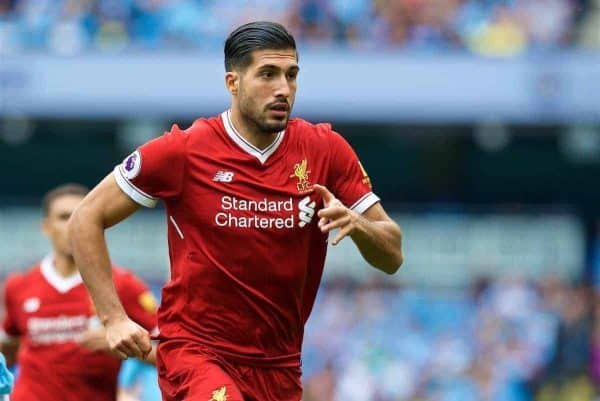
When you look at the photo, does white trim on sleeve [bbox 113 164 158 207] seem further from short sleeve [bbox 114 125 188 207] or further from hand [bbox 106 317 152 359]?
hand [bbox 106 317 152 359]

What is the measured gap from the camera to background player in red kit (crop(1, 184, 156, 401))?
8.15 meters

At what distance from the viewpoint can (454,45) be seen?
17.0 metres

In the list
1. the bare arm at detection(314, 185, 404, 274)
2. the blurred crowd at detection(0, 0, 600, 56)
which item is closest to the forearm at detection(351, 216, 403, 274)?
the bare arm at detection(314, 185, 404, 274)

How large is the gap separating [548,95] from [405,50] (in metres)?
1.58

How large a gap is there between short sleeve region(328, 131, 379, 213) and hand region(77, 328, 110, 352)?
6.27ft

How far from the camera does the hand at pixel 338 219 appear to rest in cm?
599

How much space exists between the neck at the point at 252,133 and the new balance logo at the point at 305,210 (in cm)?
29

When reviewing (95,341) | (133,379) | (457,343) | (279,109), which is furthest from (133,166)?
(457,343)

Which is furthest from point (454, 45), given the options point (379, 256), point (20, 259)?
point (379, 256)

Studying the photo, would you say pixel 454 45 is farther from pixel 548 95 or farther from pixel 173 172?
pixel 173 172

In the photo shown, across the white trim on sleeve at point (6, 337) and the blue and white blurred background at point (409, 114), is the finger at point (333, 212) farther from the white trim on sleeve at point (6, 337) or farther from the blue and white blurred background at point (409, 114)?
the blue and white blurred background at point (409, 114)

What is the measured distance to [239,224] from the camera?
6.41 meters

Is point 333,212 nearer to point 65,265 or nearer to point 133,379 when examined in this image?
point 65,265

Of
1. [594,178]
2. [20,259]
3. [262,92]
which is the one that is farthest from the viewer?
[594,178]
